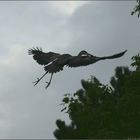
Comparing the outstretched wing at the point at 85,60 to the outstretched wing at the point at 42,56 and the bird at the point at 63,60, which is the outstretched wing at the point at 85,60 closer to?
the bird at the point at 63,60

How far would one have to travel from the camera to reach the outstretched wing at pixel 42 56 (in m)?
10.5

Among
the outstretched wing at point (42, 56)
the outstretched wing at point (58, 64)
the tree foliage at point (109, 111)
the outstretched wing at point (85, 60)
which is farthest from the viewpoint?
the tree foliage at point (109, 111)

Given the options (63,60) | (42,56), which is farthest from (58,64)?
(42,56)

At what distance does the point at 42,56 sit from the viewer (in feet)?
36.1

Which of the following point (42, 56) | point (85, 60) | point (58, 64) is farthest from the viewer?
point (42, 56)

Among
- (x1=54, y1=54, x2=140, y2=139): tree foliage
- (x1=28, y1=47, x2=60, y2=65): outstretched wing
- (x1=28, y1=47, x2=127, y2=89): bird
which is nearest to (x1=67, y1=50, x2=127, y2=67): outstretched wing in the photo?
(x1=28, y1=47, x2=127, y2=89): bird

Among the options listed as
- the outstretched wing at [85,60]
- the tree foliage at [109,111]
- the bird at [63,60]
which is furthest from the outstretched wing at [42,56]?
the tree foliage at [109,111]

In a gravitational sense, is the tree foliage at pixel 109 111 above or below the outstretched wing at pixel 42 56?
above

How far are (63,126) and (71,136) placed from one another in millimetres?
4272

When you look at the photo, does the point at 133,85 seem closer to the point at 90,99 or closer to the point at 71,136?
the point at 90,99

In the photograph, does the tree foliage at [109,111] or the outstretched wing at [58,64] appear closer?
the outstretched wing at [58,64]

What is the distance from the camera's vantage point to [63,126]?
4688cm

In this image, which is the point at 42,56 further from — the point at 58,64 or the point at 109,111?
the point at 109,111

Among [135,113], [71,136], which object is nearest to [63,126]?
[71,136]
